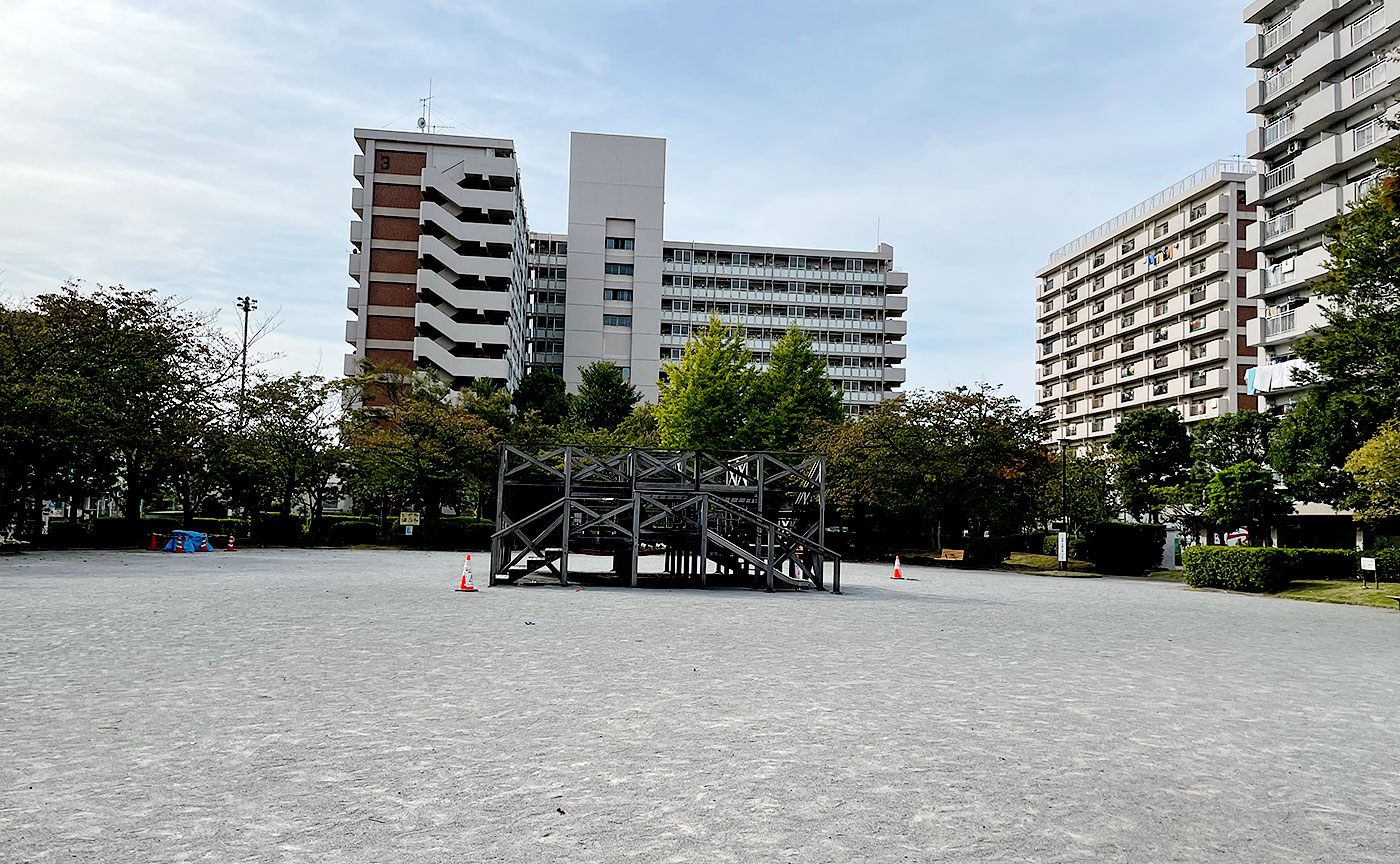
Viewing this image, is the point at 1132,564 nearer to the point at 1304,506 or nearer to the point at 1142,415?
the point at 1304,506

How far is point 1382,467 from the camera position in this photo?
23719 millimetres

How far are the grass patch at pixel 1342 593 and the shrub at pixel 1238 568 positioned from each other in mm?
443

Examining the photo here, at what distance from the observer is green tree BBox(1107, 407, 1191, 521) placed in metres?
60.5

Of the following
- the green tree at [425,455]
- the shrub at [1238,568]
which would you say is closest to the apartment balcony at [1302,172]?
the shrub at [1238,568]

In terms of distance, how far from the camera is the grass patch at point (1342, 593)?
77.5ft

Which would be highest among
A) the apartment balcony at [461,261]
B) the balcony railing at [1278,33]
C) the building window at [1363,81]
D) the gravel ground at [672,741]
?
the balcony railing at [1278,33]

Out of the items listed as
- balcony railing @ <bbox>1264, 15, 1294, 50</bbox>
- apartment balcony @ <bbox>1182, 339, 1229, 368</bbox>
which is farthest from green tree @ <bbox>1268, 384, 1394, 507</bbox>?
apartment balcony @ <bbox>1182, 339, 1229, 368</bbox>

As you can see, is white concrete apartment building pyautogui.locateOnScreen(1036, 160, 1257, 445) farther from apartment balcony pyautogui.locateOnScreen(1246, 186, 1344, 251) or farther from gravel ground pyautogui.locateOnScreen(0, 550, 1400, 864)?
gravel ground pyautogui.locateOnScreen(0, 550, 1400, 864)

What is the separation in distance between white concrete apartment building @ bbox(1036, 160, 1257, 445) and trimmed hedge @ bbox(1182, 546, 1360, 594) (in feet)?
110

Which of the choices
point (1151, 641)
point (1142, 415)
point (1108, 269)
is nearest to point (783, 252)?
point (1108, 269)

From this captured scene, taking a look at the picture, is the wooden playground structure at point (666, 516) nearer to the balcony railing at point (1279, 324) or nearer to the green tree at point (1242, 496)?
the green tree at point (1242, 496)

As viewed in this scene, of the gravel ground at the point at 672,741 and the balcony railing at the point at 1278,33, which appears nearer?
the gravel ground at the point at 672,741

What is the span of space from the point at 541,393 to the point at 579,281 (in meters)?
19.5

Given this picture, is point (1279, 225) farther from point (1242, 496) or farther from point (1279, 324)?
point (1242, 496)
